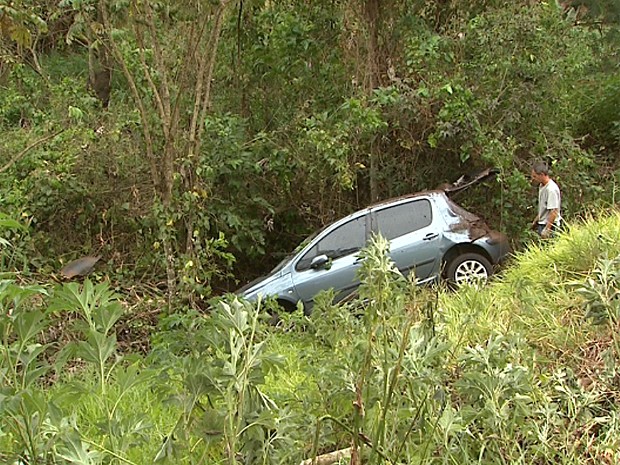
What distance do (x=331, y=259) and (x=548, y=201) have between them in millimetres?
2975

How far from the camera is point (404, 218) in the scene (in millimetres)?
9289

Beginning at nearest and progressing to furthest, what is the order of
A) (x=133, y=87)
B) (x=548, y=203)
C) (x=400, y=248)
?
(x=133, y=87) → (x=548, y=203) → (x=400, y=248)

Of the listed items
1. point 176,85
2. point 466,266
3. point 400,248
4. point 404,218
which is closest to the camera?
point 176,85

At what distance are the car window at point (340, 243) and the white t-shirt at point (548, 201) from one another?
2.42m

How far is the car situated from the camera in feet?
29.4

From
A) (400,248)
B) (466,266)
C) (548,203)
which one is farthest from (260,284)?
(548,203)

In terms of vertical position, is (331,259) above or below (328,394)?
below

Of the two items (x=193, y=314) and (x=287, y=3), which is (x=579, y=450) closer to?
(x=193, y=314)

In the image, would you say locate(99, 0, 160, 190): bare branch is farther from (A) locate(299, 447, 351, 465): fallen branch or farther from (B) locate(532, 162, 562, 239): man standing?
(A) locate(299, 447, 351, 465): fallen branch

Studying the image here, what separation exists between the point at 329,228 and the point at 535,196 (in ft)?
12.5

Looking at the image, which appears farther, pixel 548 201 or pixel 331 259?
pixel 331 259

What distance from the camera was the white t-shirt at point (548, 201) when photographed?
8859 mm

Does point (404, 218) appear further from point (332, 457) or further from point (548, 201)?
point (332, 457)

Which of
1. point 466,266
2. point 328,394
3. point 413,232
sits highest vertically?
point 328,394
